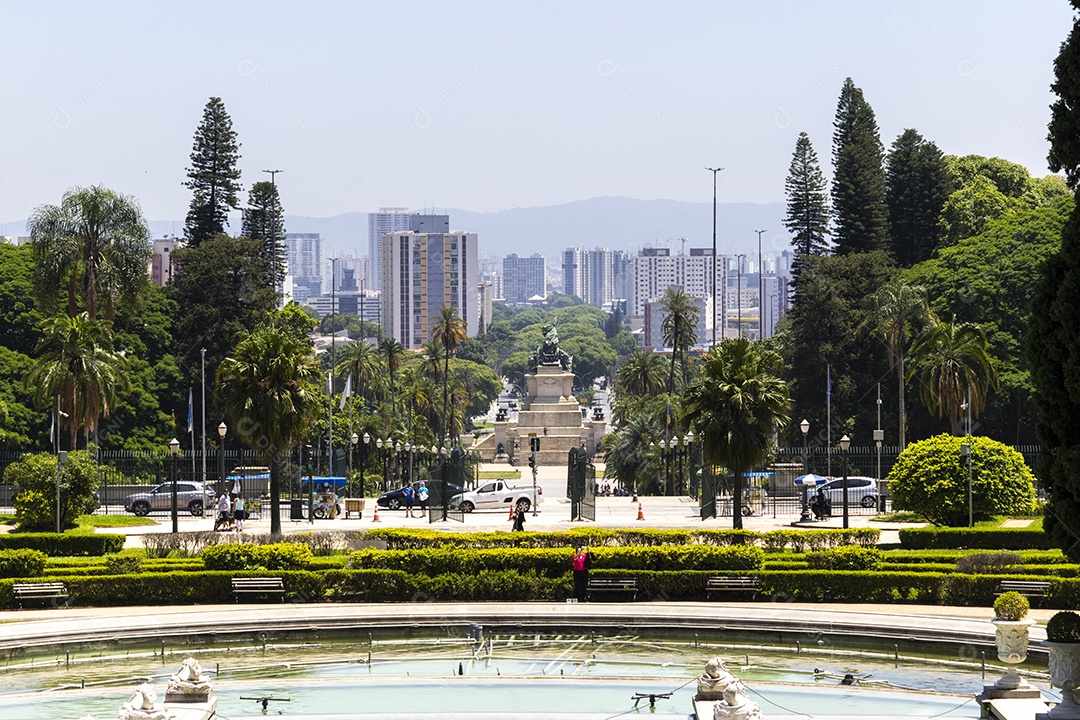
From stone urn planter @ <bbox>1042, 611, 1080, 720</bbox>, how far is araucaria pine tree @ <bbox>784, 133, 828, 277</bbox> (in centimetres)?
7220

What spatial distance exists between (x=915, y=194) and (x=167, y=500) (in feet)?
170

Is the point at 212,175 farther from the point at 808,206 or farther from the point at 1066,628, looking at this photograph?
the point at 1066,628

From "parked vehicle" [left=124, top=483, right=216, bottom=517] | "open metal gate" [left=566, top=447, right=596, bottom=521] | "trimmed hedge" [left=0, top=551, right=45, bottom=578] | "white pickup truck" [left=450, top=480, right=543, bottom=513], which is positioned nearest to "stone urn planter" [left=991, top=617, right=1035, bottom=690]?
"trimmed hedge" [left=0, top=551, right=45, bottom=578]

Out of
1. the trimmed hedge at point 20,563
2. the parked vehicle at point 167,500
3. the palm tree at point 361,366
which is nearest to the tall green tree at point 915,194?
the palm tree at point 361,366

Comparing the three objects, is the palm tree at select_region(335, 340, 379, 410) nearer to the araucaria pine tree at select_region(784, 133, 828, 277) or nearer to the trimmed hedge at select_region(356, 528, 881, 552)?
the araucaria pine tree at select_region(784, 133, 828, 277)

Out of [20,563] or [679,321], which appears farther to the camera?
[679,321]

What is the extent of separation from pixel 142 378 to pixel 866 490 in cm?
3580

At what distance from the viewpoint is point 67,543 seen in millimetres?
33156

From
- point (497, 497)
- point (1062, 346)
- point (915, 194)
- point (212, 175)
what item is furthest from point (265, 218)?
point (1062, 346)

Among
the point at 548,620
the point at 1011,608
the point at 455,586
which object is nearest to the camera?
the point at 1011,608

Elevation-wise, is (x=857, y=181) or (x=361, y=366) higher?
(x=857, y=181)

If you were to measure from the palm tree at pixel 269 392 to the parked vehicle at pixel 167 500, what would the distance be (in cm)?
1278

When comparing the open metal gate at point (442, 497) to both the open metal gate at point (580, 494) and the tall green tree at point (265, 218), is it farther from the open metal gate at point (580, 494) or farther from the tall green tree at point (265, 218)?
the tall green tree at point (265, 218)

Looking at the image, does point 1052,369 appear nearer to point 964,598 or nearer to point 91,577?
point 964,598
